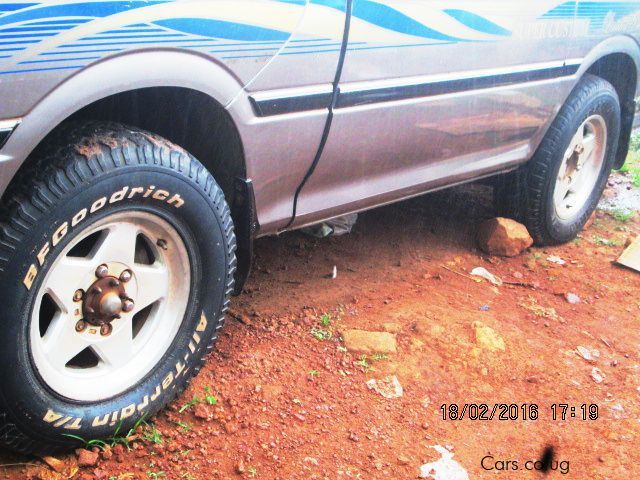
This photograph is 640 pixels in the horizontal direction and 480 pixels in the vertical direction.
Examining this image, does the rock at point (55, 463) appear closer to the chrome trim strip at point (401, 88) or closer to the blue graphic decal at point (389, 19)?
the chrome trim strip at point (401, 88)

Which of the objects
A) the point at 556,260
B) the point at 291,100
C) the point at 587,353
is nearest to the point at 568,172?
the point at 556,260

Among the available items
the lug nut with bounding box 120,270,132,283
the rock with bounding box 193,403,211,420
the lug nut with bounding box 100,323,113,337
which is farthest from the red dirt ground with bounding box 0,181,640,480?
the lug nut with bounding box 120,270,132,283

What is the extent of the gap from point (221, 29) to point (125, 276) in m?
0.81

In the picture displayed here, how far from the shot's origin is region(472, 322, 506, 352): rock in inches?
126

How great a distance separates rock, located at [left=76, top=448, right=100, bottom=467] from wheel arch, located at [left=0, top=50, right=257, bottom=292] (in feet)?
2.67

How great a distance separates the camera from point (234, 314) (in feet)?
10.5

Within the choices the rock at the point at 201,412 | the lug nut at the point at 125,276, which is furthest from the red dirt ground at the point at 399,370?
the lug nut at the point at 125,276

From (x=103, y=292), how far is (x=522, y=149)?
2.50 meters

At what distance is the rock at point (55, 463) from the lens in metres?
2.21

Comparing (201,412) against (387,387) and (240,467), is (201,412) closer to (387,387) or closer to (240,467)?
(240,467)

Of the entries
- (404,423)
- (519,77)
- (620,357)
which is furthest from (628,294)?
(404,423)

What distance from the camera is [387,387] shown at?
9.34 feet

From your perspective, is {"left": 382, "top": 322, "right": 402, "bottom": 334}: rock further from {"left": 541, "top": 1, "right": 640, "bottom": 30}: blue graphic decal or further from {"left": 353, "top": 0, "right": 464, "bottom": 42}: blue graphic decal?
{"left": 541, "top": 1, "right": 640, "bottom": 30}: blue graphic decal

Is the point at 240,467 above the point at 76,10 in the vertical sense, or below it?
below
